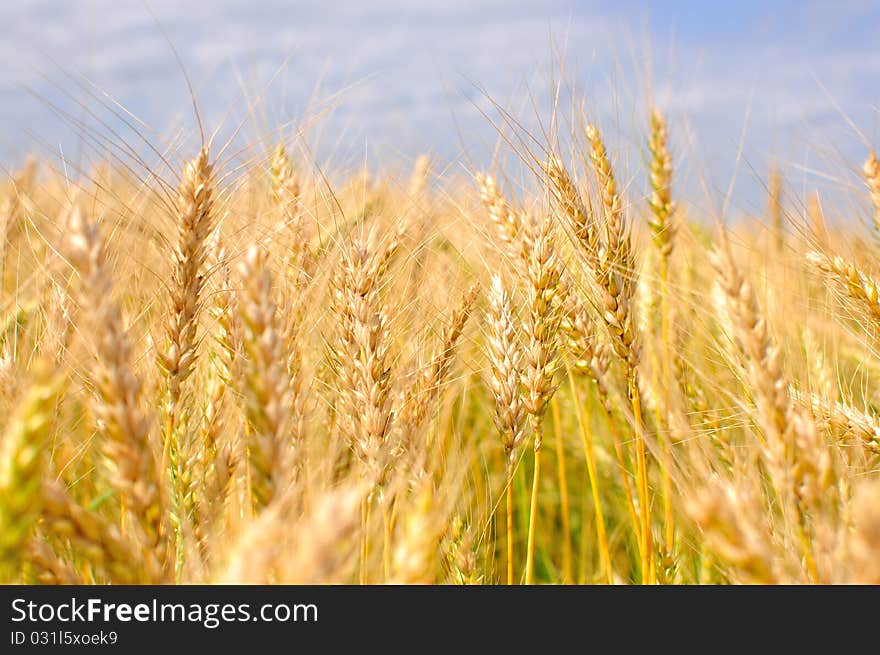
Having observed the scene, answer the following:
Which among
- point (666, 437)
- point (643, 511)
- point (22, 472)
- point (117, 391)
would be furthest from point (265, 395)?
point (666, 437)

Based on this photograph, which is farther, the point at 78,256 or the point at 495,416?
the point at 495,416

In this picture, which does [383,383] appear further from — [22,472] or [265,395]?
[22,472]

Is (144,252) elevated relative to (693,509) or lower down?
elevated

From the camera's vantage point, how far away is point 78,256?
0.90 meters

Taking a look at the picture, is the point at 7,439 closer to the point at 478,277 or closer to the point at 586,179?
the point at 478,277

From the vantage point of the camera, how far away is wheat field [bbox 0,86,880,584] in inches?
35.5

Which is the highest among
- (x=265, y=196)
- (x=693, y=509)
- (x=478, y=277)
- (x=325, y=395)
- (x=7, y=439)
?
Result: (x=265, y=196)


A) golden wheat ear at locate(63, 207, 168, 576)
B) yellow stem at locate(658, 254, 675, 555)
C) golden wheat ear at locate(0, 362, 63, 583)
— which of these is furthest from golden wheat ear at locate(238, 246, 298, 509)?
yellow stem at locate(658, 254, 675, 555)

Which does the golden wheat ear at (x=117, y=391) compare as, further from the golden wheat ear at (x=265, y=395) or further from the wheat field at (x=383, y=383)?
the golden wheat ear at (x=265, y=395)

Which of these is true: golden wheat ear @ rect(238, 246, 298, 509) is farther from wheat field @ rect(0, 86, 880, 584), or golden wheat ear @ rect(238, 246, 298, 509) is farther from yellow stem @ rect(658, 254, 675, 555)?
yellow stem @ rect(658, 254, 675, 555)

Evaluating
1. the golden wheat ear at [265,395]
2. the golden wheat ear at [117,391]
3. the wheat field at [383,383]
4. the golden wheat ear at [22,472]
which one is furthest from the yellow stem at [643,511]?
the golden wheat ear at [22,472]

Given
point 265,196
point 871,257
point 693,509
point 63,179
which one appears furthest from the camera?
point 265,196

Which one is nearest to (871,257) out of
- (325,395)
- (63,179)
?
(325,395)

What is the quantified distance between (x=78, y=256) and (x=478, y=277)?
4.08 feet
